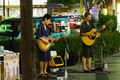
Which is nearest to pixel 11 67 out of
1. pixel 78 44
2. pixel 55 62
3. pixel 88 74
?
pixel 55 62

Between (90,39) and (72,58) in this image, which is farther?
(72,58)

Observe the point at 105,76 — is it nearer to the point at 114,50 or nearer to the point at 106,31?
the point at 114,50

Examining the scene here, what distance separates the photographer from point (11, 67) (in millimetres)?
6230

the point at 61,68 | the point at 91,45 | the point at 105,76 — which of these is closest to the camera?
the point at 105,76

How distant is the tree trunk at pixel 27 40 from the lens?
5285 millimetres

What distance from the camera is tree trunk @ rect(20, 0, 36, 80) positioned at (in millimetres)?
5285

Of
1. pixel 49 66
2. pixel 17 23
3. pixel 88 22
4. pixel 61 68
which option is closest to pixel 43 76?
pixel 49 66

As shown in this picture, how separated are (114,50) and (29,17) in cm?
845

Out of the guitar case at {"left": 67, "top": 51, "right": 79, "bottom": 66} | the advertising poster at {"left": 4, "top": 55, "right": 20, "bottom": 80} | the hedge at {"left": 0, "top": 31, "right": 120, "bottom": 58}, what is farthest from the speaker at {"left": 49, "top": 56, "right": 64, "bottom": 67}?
the advertising poster at {"left": 4, "top": 55, "right": 20, "bottom": 80}

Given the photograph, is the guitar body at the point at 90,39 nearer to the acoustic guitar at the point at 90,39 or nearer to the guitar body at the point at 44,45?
the acoustic guitar at the point at 90,39

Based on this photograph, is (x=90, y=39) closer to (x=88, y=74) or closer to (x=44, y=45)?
(x=88, y=74)

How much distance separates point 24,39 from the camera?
5.29 meters

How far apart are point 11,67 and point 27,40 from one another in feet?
4.06

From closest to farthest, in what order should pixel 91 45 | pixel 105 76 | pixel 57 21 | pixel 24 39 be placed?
pixel 24 39 → pixel 105 76 → pixel 91 45 → pixel 57 21
